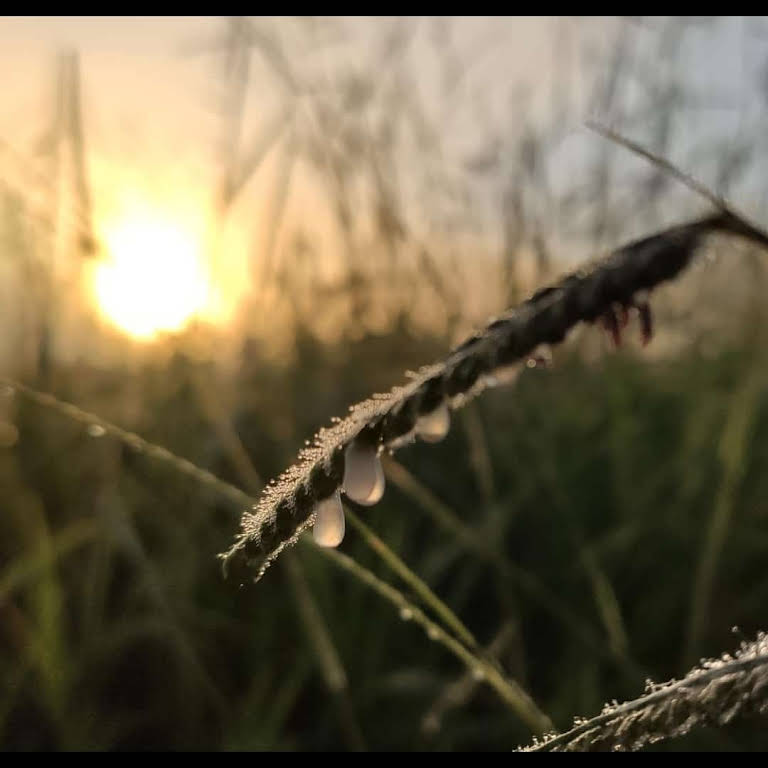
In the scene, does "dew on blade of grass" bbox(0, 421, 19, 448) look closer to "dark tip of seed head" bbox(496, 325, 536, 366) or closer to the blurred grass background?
the blurred grass background

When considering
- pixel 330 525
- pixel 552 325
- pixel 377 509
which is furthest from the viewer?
pixel 377 509

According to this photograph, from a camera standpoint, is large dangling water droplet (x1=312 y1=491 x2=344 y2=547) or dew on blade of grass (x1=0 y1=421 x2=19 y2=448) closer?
large dangling water droplet (x1=312 y1=491 x2=344 y2=547)

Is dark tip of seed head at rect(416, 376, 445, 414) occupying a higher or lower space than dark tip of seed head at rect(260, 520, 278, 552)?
higher

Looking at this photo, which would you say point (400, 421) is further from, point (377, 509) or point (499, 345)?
point (377, 509)

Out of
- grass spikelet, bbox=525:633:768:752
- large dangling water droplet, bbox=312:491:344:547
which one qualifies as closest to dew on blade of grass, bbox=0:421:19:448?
large dangling water droplet, bbox=312:491:344:547

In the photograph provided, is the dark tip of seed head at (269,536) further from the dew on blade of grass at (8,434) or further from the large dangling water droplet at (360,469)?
the dew on blade of grass at (8,434)

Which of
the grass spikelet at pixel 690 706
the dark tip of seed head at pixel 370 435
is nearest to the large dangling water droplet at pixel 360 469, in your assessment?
the dark tip of seed head at pixel 370 435

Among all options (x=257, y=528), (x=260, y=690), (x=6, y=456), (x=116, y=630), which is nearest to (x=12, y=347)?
(x=6, y=456)

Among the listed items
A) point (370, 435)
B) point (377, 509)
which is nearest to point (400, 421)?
point (370, 435)

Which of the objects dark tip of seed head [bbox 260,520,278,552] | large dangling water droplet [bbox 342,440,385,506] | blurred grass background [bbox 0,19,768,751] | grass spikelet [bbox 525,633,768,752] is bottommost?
grass spikelet [bbox 525,633,768,752]
